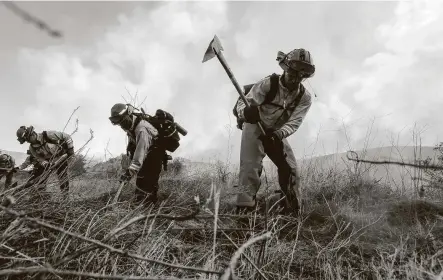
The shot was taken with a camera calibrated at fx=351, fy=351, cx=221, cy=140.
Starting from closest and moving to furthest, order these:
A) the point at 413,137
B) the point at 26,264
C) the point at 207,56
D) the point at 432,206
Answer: the point at 26,264
the point at 207,56
the point at 432,206
the point at 413,137

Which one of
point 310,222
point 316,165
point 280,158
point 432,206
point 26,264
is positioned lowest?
point 26,264

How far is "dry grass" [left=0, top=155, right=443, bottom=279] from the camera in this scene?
4.03ft

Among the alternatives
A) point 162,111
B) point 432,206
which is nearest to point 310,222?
point 432,206

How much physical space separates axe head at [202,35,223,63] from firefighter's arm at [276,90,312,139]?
1.04 metres

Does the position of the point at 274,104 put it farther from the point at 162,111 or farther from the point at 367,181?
the point at 367,181

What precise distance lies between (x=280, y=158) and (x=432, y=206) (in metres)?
1.80

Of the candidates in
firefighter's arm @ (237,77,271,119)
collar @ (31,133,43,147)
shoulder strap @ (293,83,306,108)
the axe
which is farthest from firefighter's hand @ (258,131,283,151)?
collar @ (31,133,43,147)

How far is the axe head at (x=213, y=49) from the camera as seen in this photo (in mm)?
3105

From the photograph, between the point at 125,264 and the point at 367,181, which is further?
the point at 367,181

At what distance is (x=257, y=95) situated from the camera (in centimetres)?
362

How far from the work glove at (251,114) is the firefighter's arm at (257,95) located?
0.08 m

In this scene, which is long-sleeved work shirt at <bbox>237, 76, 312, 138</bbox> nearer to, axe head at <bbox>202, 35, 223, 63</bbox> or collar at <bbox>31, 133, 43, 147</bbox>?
axe head at <bbox>202, 35, 223, 63</bbox>

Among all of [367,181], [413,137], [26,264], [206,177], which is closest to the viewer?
[26,264]

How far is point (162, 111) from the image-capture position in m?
4.58
